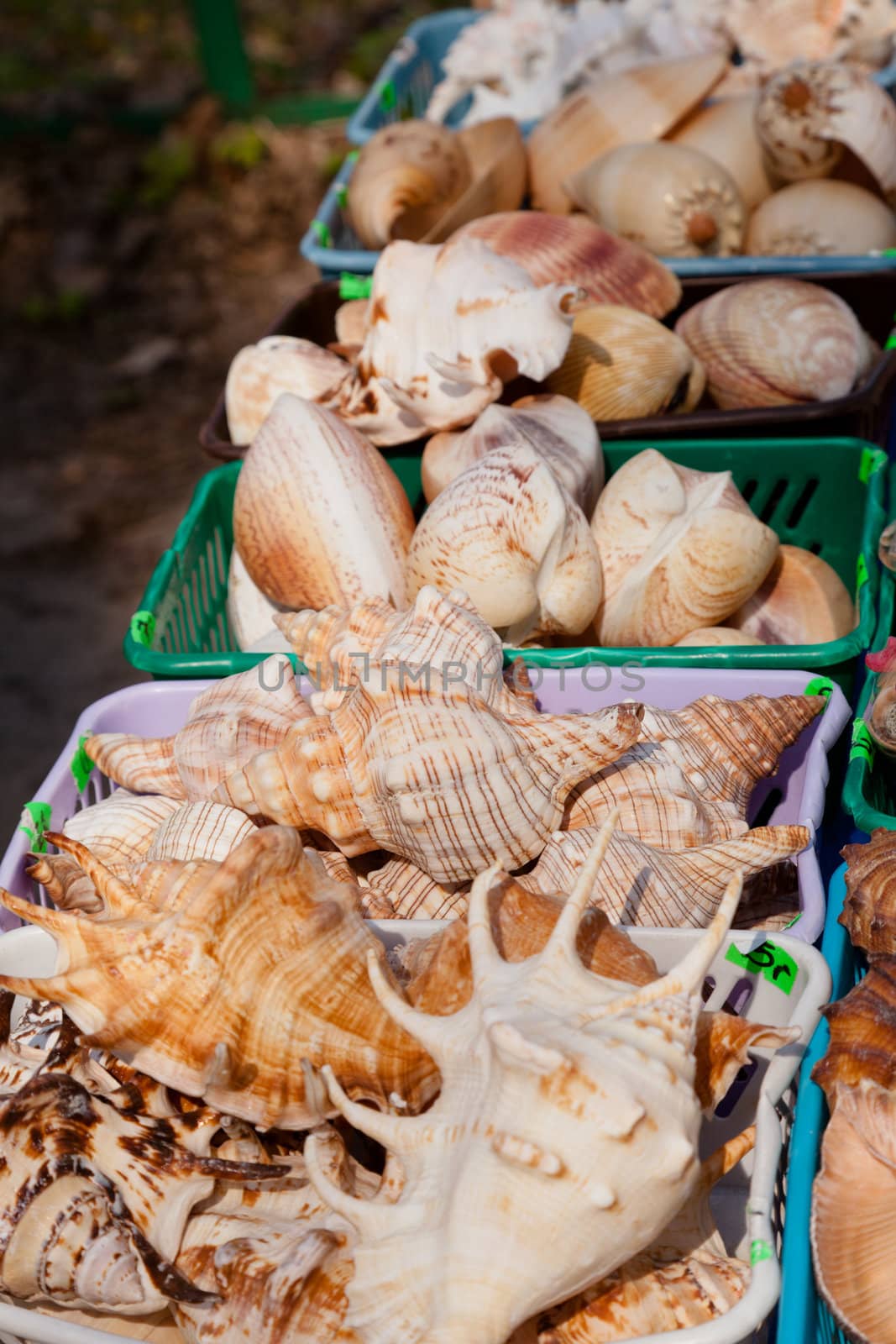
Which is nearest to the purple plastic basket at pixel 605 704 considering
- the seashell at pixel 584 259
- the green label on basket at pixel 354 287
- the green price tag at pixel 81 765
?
the green price tag at pixel 81 765

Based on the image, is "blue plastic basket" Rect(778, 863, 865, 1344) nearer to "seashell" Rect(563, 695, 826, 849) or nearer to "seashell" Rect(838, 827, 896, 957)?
"seashell" Rect(838, 827, 896, 957)

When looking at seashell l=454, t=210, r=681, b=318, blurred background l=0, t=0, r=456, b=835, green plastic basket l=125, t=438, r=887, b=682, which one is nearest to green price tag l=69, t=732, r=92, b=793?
green plastic basket l=125, t=438, r=887, b=682

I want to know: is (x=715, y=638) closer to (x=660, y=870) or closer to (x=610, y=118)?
(x=660, y=870)

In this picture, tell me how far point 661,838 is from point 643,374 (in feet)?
2.63

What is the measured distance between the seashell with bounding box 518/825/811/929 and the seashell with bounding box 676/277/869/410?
806mm

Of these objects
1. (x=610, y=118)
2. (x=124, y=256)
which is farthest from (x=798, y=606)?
(x=124, y=256)

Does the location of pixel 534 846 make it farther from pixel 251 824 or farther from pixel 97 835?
pixel 97 835

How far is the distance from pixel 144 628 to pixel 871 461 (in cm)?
93

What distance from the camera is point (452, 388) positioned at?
1.49m

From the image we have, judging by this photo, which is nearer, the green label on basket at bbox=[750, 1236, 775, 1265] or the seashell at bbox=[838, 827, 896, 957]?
Result: the green label on basket at bbox=[750, 1236, 775, 1265]

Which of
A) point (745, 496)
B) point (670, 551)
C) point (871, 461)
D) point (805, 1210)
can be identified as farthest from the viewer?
point (745, 496)

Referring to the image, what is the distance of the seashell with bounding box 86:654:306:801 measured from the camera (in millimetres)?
1094

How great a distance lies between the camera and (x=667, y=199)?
1.91 meters

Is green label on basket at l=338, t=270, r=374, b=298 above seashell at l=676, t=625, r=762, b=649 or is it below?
above
